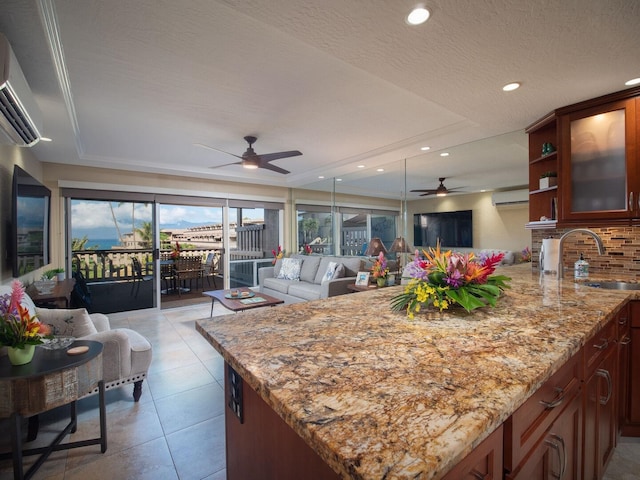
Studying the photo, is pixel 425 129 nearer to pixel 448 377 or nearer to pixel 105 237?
pixel 448 377

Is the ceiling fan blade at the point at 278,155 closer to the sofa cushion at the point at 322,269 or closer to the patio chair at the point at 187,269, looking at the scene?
the sofa cushion at the point at 322,269

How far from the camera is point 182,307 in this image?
5.27 m

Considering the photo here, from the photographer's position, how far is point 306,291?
177 inches

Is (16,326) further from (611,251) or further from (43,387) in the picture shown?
(611,251)

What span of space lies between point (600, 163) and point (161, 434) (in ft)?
11.6

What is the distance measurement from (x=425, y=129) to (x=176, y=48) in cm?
243

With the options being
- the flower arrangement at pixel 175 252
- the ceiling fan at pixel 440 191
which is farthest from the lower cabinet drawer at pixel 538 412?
the flower arrangement at pixel 175 252

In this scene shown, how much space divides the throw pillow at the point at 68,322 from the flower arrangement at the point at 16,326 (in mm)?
639

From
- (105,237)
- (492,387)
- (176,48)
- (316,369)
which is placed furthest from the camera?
(105,237)

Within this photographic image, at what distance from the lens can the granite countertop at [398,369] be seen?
513 millimetres

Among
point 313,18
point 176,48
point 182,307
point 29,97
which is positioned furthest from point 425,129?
point 182,307

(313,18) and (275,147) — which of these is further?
(275,147)

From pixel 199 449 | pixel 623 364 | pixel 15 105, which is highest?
pixel 15 105

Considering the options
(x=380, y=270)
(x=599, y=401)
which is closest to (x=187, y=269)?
(x=380, y=270)
